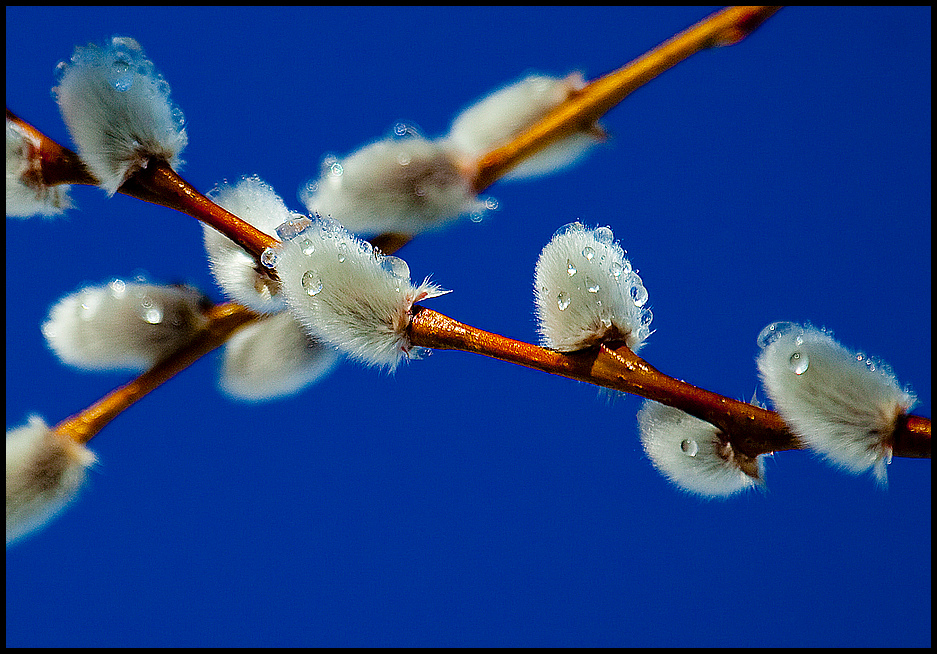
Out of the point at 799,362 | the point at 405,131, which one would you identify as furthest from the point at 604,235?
the point at 405,131

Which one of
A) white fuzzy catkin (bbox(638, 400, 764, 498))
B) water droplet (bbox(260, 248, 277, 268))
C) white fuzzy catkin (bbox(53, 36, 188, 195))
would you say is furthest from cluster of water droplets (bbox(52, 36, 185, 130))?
white fuzzy catkin (bbox(638, 400, 764, 498))

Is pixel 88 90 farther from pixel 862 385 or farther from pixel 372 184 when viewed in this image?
pixel 862 385

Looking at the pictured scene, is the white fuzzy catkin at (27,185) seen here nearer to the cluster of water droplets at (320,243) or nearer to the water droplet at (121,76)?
the water droplet at (121,76)

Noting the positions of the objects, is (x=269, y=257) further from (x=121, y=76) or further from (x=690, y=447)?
(x=690, y=447)

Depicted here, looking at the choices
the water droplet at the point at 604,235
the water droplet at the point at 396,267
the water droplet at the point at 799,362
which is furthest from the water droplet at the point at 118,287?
the water droplet at the point at 799,362

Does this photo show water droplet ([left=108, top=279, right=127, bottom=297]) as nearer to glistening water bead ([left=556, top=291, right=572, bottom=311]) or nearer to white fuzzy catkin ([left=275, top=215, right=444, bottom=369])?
white fuzzy catkin ([left=275, top=215, right=444, bottom=369])

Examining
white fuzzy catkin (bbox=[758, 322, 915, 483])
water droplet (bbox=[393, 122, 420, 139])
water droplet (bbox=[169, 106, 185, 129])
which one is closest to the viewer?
white fuzzy catkin (bbox=[758, 322, 915, 483])
